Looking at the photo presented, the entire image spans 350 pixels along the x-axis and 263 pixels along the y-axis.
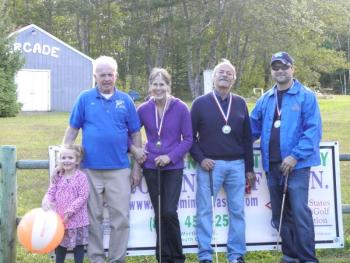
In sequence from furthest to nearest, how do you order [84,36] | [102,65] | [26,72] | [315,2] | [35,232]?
[84,36] → [315,2] → [26,72] → [102,65] → [35,232]

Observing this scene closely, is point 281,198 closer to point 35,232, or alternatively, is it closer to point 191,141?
point 191,141

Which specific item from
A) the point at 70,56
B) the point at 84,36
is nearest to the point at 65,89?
the point at 70,56

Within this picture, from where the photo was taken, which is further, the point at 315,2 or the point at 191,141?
the point at 315,2

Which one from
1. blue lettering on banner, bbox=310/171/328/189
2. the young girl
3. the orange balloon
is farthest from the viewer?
blue lettering on banner, bbox=310/171/328/189

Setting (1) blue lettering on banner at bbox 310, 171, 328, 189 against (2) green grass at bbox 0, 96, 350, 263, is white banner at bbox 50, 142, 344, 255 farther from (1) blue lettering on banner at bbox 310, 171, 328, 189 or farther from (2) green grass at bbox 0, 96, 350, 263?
(2) green grass at bbox 0, 96, 350, 263

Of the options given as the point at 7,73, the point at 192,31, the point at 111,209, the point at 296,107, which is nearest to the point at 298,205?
the point at 296,107

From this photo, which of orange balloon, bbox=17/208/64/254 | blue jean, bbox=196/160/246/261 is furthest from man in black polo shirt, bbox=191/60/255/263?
orange balloon, bbox=17/208/64/254

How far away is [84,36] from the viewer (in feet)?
179

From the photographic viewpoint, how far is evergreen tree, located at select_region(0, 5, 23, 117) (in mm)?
25866

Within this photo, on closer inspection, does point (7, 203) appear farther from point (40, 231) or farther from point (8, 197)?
point (40, 231)

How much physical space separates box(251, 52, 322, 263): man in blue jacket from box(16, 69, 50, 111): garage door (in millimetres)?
28186

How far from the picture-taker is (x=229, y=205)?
570cm

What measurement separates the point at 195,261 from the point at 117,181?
4.85 ft

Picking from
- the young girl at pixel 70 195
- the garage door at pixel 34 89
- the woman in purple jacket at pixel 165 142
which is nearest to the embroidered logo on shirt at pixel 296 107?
the woman in purple jacket at pixel 165 142
